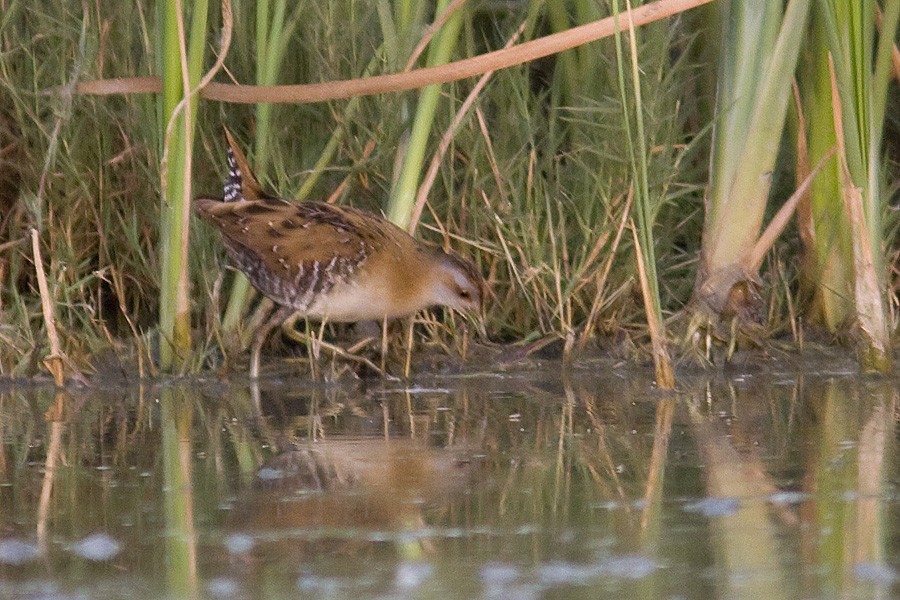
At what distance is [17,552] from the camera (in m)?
2.81

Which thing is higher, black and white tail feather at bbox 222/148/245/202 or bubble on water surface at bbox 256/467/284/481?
black and white tail feather at bbox 222/148/245/202

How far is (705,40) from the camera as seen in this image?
572 cm

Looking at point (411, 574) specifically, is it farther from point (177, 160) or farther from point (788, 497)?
point (177, 160)

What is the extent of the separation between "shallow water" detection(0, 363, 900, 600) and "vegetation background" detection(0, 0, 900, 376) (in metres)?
0.33

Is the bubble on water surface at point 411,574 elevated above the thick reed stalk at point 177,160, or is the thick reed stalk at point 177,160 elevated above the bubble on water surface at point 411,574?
the thick reed stalk at point 177,160

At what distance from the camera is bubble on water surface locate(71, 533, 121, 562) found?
278cm

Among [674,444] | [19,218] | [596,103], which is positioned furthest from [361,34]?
[674,444]

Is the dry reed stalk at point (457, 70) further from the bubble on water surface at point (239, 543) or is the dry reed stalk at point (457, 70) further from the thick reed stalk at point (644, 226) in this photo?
the bubble on water surface at point (239, 543)

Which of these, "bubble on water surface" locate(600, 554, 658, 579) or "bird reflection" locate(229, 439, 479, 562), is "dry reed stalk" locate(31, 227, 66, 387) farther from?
"bubble on water surface" locate(600, 554, 658, 579)

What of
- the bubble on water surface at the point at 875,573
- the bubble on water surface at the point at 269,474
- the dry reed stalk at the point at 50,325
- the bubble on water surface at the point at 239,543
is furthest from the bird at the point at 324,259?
the bubble on water surface at the point at 875,573

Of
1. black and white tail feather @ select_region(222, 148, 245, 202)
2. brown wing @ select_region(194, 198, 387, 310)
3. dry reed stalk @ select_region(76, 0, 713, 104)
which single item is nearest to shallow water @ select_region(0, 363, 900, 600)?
brown wing @ select_region(194, 198, 387, 310)

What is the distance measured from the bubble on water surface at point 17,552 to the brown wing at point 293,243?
208 centimetres

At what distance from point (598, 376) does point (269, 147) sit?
1262 millimetres

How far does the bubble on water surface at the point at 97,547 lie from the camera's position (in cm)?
278
